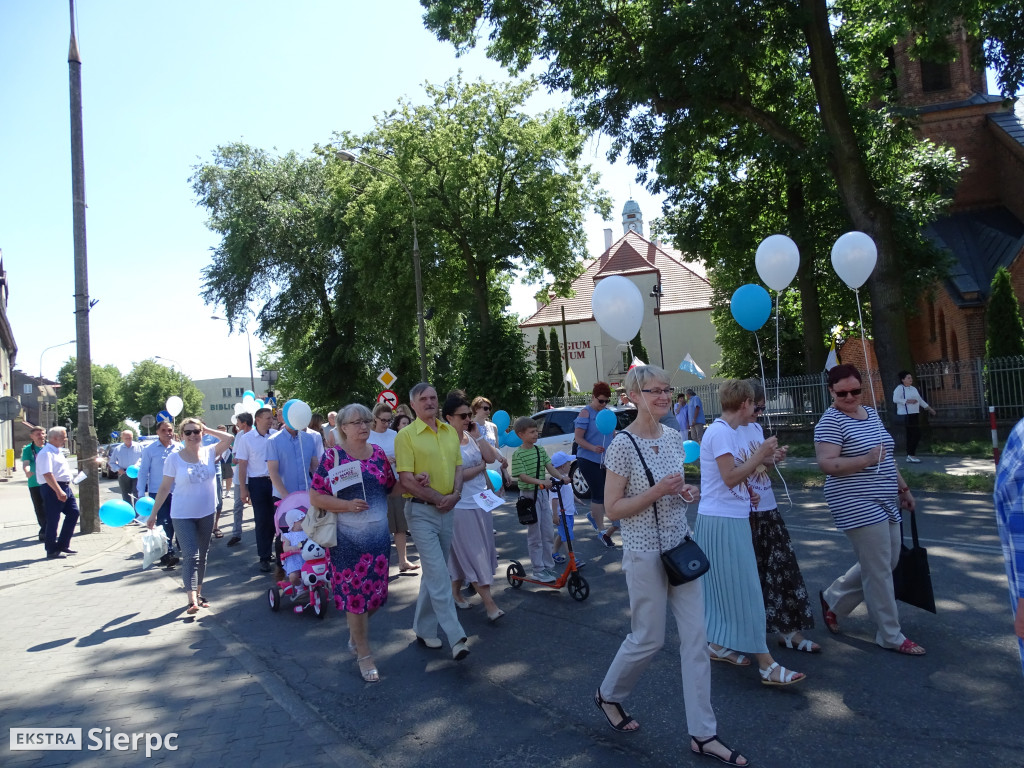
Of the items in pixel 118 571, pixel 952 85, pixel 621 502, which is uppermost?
pixel 952 85

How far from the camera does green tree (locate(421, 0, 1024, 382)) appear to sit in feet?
50.7

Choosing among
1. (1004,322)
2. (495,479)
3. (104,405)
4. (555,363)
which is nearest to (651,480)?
(495,479)

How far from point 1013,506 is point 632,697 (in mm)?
3037

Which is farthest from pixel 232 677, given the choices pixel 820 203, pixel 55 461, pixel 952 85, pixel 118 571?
pixel 952 85

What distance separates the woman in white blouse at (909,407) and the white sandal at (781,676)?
518 inches

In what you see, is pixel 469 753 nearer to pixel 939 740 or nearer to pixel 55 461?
pixel 939 740

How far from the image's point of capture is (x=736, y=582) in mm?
4844

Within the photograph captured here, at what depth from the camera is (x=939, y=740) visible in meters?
4.01

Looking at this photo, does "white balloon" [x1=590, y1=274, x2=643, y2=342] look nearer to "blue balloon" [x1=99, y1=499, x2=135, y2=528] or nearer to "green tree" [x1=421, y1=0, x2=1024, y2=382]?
"blue balloon" [x1=99, y1=499, x2=135, y2=528]

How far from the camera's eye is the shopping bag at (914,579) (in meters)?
5.46

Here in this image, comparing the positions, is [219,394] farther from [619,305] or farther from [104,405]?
[619,305]

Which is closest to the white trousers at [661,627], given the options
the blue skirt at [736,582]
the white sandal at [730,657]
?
the blue skirt at [736,582]

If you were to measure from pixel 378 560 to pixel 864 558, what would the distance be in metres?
3.24

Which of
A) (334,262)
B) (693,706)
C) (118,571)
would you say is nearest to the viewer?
(693,706)
